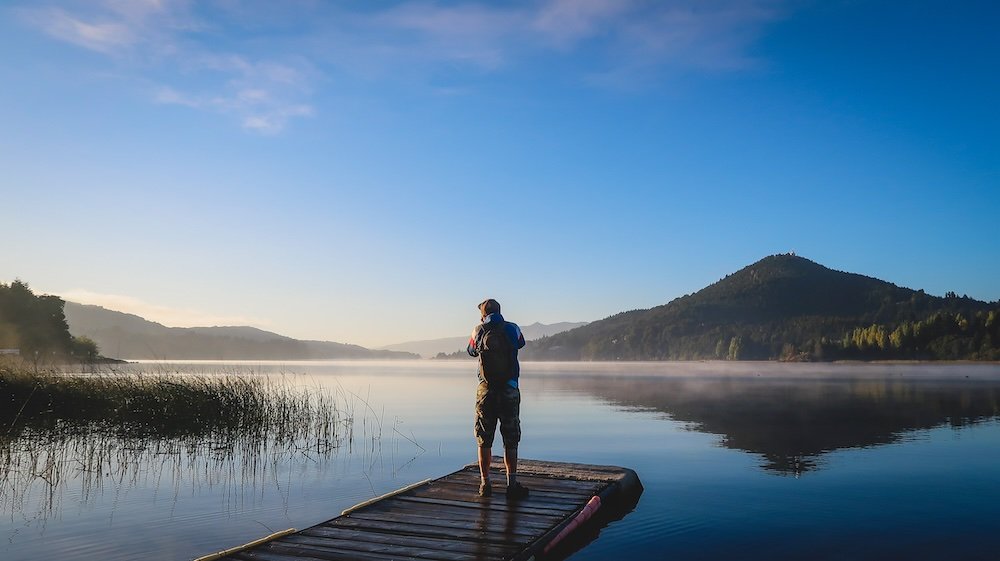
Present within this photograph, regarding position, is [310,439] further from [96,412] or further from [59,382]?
[59,382]

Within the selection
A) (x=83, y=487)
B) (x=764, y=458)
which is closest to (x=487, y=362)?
(x=83, y=487)

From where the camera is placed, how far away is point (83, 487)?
13.0 m

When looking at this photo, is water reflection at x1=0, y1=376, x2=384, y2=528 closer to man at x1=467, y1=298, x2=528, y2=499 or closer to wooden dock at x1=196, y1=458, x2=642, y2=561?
wooden dock at x1=196, y1=458, x2=642, y2=561

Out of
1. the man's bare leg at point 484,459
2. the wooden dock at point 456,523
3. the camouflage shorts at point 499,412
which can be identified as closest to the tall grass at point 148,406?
the wooden dock at point 456,523

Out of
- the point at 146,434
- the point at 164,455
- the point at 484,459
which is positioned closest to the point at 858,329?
the point at 146,434

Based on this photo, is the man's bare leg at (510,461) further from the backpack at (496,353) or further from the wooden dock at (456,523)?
the backpack at (496,353)

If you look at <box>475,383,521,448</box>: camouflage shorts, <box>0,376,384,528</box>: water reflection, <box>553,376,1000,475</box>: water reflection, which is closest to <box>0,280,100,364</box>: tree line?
<box>0,376,384,528</box>: water reflection

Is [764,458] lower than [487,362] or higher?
lower

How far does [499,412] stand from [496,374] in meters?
0.56

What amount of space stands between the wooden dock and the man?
955mm

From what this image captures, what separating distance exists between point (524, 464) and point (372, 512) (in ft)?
14.1

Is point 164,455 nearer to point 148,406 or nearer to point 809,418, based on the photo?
point 148,406

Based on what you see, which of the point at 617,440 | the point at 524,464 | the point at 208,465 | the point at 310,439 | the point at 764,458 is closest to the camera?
the point at 524,464

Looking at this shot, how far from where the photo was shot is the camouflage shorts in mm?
9602
